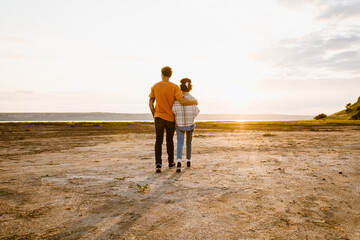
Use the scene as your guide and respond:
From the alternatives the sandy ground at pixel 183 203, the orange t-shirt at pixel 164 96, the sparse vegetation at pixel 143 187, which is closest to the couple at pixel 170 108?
the orange t-shirt at pixel 164 96

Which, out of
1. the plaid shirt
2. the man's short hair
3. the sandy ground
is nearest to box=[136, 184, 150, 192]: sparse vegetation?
the sandy ground

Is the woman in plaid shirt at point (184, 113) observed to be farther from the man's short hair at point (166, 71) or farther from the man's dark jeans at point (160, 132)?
the man's short hair at point (166, 71)

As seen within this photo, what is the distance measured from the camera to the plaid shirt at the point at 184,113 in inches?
273

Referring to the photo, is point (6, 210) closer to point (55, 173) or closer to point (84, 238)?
point (84, 238)

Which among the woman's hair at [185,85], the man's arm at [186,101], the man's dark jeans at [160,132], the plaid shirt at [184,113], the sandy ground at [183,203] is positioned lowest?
the sandy ground at [183,203]

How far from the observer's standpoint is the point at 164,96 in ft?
22.3

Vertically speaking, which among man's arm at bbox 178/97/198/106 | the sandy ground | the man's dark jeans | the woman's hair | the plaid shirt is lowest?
the sandy ground

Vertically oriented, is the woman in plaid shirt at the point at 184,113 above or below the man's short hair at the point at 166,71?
below

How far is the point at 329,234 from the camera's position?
3010mm

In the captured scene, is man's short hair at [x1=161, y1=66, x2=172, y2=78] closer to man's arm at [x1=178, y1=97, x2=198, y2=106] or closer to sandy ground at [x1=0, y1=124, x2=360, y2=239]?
man's arm at [x1=178, y1=97, x2=198, y2=106]

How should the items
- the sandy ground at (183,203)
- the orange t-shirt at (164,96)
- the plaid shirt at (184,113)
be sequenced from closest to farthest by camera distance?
the sandy ground at (183,203) < the orange t-shirt at (164,96) < the plaid shirt at (184,113)

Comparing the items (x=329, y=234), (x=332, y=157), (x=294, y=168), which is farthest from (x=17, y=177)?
(x=332, y=157)

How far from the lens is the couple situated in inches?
268

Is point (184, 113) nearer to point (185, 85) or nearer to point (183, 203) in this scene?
point (185, 85)
